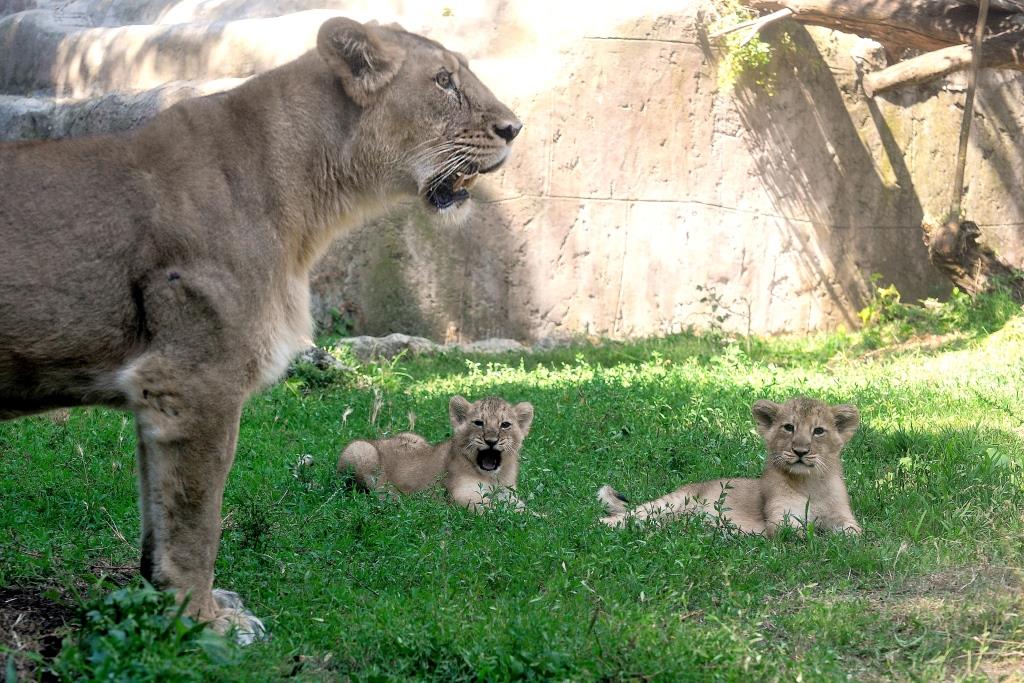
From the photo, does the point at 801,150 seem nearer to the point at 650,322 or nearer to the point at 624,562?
the point at 650,322

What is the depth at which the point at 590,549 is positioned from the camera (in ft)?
18.0

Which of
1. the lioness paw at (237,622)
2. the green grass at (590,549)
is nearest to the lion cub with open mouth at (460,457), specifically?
the green grass at (590,549)

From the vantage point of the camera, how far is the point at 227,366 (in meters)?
4.40

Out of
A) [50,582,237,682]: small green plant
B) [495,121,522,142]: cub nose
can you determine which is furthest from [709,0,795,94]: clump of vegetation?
[50,582,237,682]: small green plant

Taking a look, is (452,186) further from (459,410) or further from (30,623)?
(30,623)

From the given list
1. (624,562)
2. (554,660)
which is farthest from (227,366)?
(624,562)

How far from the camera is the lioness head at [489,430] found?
268 inches

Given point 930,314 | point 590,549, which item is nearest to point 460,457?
point 590,549

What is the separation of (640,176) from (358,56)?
8426 millimetres

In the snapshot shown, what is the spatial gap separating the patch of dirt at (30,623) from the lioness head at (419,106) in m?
2.12

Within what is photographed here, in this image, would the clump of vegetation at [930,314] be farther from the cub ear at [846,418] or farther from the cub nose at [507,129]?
the cub nose at [507,129]

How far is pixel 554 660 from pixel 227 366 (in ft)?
5.06

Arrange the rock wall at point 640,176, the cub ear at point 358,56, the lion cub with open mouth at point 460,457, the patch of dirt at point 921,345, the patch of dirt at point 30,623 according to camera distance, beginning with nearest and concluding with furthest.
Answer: the patch of dirt at point 30,623
the cub ear at point 358,56
the lion cub with open mouth at point 460,457
the patch of dirt at point 921,345
the rock wall at point 640,176

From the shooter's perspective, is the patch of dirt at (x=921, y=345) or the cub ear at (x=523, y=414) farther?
the patch of dirt at (x=921, y=345)
